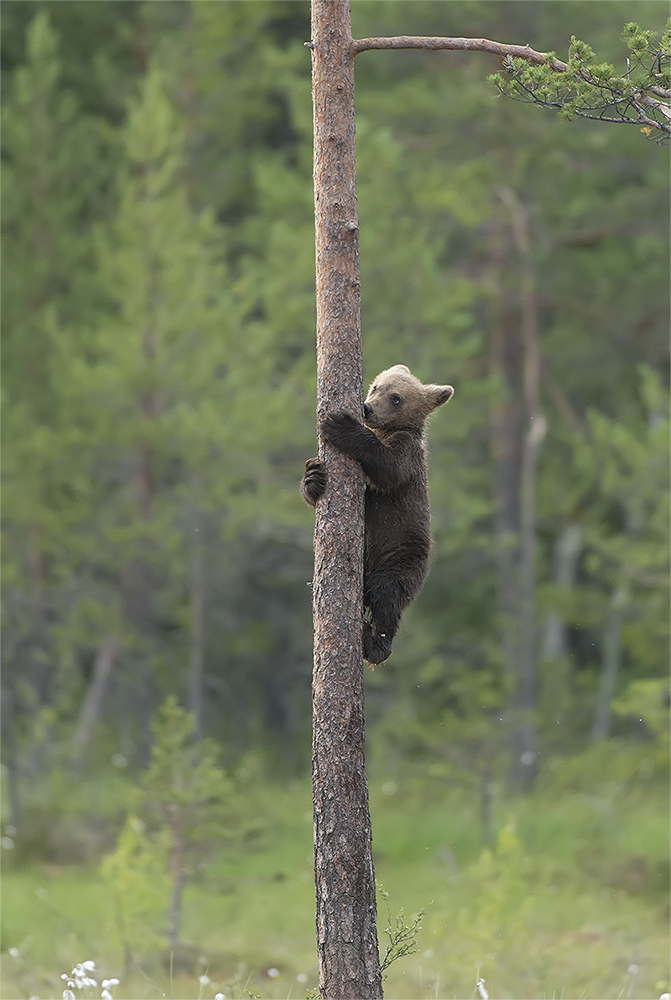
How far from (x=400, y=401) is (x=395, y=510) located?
627mm

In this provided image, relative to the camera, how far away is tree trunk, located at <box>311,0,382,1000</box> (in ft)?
16.8

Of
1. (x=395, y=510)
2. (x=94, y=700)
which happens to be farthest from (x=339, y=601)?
(x=94, y=700)

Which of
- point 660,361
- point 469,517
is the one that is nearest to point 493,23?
point 660,361

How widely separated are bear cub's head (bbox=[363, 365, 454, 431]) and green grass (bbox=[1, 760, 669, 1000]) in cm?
395

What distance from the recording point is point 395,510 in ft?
19.7

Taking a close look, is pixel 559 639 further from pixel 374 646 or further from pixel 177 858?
pixel 374 646

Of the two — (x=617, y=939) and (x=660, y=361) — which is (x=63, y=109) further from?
(x=617, y=939)

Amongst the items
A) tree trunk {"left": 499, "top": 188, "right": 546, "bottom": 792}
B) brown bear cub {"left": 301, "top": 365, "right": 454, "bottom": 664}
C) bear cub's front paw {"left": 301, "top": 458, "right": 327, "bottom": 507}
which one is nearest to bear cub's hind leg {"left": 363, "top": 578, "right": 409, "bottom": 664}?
brown bear cub {"left": 301, "top": 365, "right": 454, "bottom": 664}

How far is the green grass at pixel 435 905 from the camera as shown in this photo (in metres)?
9.28

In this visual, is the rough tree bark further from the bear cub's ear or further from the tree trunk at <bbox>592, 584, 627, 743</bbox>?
the tree trunk at <bbox>592, 584, 627, 743</bbox>

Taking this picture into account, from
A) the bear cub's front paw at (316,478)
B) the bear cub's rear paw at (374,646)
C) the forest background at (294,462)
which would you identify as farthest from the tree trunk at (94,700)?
the bear cub's front paw at (316,478)

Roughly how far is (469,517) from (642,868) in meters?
4.99

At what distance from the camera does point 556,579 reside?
61.4ft

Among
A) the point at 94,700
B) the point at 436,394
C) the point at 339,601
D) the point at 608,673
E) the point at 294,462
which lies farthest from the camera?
the point at 608,673
